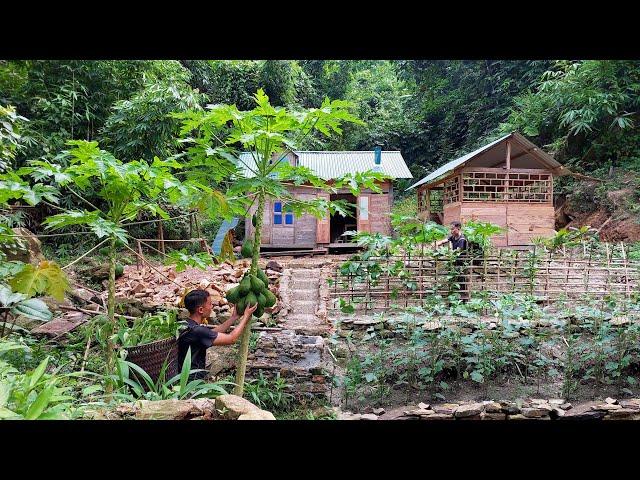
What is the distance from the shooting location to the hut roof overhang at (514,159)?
14.9 ft

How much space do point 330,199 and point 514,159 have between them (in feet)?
6.44

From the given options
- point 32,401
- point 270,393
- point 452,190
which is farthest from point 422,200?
point 32,401

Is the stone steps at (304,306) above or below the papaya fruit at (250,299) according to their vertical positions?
below

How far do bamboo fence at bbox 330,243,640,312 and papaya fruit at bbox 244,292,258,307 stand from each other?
185 cm

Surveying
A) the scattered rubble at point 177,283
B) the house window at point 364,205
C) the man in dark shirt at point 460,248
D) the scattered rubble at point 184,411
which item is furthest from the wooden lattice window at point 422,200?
the scattered rubble at point 184,411

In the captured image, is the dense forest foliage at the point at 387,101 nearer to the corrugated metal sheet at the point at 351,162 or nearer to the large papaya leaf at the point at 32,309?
the corrugated metal sheet at the point at 351,162

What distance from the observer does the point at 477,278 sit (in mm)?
4059

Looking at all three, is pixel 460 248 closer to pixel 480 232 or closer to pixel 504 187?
pixel 480 232

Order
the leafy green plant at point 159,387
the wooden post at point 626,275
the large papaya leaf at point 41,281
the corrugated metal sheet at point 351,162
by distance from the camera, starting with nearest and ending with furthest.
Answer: the large papaya leaf at point 41,281 → the leafy green plant at point 159,387 → the wooden post at point 626,275 → the corrugated metal sheet at point 351,162

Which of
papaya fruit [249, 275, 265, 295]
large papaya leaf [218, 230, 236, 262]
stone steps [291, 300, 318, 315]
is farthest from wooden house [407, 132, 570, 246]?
papaya fruit [249, 275, 265, 295]

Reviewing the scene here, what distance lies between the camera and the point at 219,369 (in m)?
3.19

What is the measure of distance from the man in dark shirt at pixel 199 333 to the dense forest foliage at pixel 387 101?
2315 millimetres

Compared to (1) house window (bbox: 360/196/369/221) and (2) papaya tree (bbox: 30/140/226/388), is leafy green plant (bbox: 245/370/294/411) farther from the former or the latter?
(1) house window (bbox: 360/196/369/221)

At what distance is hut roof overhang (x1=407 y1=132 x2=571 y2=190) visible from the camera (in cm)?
455
